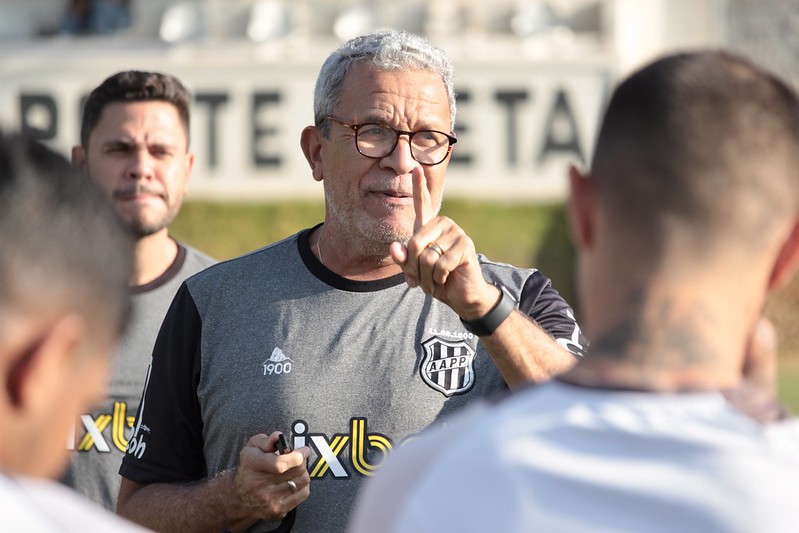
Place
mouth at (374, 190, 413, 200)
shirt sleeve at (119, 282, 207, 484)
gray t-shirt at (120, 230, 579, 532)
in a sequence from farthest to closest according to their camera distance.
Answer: mouth at (374, 190, 413, 200), shirt sleeve at (119, 282, 207, 484), gray t-shirt at (120, 230, 579, 532)

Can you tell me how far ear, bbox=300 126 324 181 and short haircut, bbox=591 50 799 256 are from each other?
2.09 m

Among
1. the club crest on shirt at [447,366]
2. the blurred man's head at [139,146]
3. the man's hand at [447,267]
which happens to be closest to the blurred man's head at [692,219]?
the man's hand at [447,267]

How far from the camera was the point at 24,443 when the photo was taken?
1.58m

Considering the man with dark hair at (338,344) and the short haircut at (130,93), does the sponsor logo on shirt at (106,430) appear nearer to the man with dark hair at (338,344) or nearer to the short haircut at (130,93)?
the man with dark hair at (338,344)

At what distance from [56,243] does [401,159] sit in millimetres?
1953

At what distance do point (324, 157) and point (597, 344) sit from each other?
2.12 metres

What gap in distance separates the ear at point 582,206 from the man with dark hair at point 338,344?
107 centimetres

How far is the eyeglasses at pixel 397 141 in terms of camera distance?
3559mm

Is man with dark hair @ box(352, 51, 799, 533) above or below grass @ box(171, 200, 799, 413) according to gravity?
above

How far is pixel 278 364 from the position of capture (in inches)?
130

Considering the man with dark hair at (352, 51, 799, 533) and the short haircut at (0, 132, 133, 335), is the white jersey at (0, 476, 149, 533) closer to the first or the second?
the short haircut at (0, 132, 133, 335)

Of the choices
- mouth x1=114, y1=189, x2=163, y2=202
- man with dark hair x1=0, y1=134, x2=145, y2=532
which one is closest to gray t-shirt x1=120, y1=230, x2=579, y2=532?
mouth x1=114, y1=189, x2=163, y2=202

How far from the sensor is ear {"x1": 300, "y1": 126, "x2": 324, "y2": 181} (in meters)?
3.80

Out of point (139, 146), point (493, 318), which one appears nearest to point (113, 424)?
point (139, 146)
